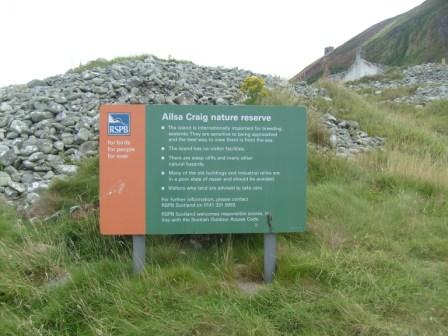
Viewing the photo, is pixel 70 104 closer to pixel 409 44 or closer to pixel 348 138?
pixel 348 138

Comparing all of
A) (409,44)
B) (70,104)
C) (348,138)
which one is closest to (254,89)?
(348,138)

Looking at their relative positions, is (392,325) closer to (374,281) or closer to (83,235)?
(374,281)

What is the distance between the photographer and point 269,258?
3934 millimetres

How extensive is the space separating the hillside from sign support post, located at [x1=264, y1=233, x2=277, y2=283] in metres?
67.3

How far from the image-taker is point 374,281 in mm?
3633

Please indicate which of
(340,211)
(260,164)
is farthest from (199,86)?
(260,164)

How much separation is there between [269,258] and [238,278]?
326 mm

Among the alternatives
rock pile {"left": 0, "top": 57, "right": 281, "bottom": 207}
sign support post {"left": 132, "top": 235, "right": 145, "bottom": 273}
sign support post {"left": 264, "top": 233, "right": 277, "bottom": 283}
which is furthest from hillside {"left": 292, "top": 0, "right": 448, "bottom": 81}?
sign support post {"left": 132, "top": 235, "right": 145, "bottom": 273}

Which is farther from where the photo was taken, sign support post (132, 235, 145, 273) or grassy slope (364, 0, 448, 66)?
grassy slope (364, 0, 448, 66)

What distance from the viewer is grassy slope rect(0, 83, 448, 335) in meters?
3.19

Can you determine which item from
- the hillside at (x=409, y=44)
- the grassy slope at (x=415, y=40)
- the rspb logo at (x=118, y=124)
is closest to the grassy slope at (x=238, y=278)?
the rspb logo at (x=118, y=124)

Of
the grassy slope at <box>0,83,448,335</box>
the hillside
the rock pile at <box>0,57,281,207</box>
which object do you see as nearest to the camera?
the grassy slope at <box>0,83,448,335</box>

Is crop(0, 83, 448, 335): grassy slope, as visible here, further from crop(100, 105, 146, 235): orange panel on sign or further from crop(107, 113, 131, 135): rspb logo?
crop(107, 113, 131, 135): rspb logo

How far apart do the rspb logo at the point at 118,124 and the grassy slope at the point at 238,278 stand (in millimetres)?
1106
